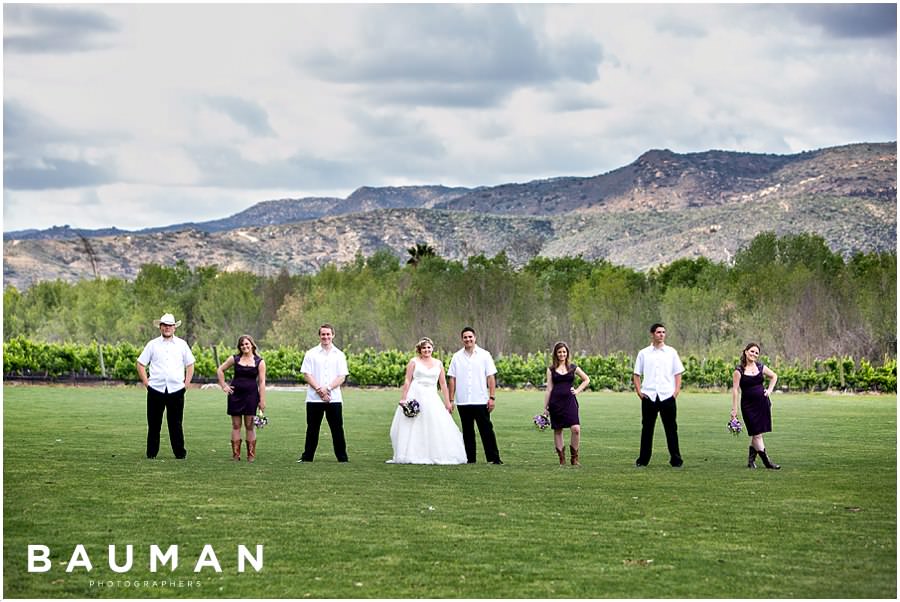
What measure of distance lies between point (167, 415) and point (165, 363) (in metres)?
0.68

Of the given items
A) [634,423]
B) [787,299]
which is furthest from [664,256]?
[634,423]

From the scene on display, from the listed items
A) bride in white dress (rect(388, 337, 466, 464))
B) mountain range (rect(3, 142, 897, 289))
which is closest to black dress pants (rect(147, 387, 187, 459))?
bride in white dress (rect(388, 337, 466, 464))

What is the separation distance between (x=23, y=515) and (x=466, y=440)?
705cm

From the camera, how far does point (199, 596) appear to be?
9438mm

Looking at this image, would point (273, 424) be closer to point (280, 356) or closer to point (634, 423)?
point (634, 423)

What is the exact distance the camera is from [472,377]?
18.1m

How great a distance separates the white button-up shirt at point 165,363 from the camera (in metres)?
18.0

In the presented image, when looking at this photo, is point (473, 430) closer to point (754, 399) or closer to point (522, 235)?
point (754, 399)

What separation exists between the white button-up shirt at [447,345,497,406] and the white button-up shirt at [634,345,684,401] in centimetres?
197

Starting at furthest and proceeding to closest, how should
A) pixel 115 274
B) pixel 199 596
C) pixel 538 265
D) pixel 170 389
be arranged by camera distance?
1. pixel 115 274
2. pixel 538 265
3. pixel 170 389
4. pixel 199 596

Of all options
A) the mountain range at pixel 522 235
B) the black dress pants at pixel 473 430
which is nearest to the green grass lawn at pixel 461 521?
the black dress pants at pixel 473 430

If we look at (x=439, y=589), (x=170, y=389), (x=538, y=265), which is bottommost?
(x=439, y=589)

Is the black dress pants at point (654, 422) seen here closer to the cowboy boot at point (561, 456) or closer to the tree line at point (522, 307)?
the cowboy boot at point (561, 456)

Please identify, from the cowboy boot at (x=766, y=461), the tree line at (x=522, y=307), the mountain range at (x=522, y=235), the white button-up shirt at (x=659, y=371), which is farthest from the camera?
the mountain range at (x=522, y=235)
